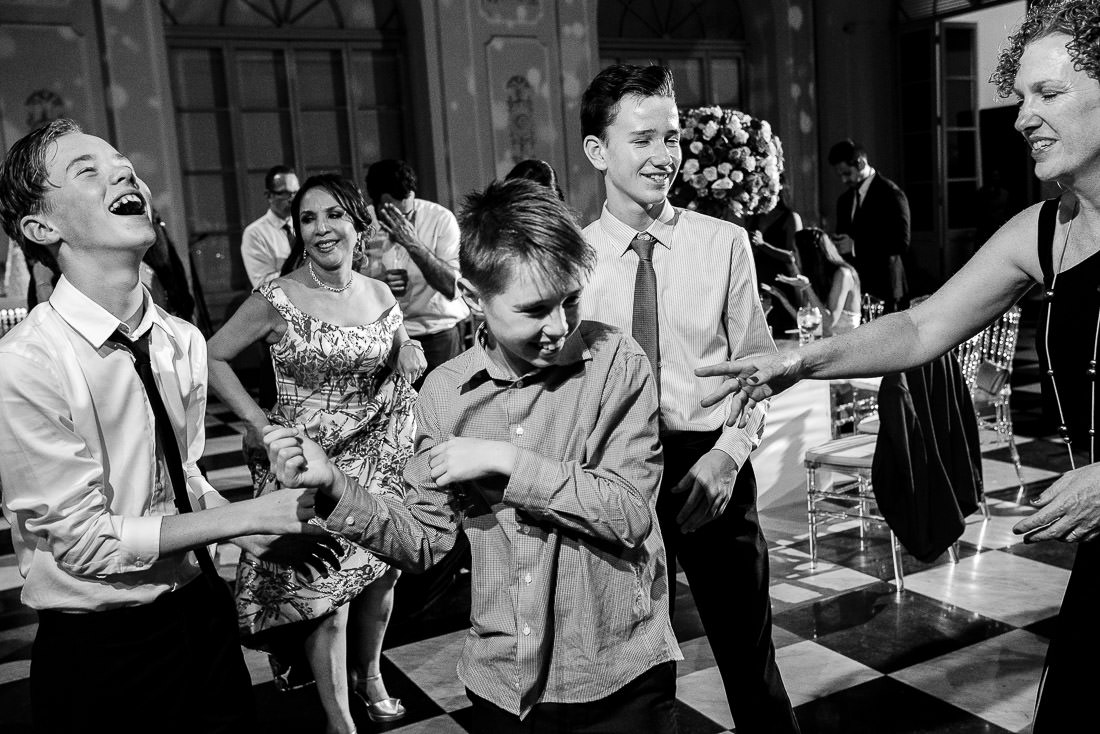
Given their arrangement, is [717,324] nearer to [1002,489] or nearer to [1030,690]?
[1030,690]

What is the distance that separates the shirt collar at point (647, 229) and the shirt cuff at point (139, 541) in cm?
116

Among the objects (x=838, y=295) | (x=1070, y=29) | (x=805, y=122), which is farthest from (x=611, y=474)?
(x=805, y=122)

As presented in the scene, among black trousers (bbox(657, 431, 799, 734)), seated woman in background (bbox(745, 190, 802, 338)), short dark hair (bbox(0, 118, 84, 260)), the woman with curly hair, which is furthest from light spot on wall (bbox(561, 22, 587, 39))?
short dark hair (bbox(0, 118, 84, 260))

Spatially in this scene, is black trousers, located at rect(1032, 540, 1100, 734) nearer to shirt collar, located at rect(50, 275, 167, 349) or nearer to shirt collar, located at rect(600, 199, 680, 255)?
shirt collar, located at rect(600, 199, 680, 255)

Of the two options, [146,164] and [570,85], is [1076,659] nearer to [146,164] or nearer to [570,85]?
[146,164]

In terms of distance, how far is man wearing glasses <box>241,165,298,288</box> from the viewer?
5.91 meters

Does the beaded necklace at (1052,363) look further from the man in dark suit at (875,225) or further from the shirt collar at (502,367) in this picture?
the man in dark suit at (875,225)

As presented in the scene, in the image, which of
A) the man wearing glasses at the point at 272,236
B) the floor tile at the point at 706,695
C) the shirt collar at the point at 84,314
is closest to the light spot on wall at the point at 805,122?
the man wearing glasses at the point at 272,236

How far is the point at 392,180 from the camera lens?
4.94 metres

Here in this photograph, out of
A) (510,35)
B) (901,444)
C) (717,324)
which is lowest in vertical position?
(901,444)

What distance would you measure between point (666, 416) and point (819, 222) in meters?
9.29

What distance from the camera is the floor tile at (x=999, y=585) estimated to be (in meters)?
3.24

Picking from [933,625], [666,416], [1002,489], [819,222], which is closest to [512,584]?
[666,416]

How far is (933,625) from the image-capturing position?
3.18 meters
